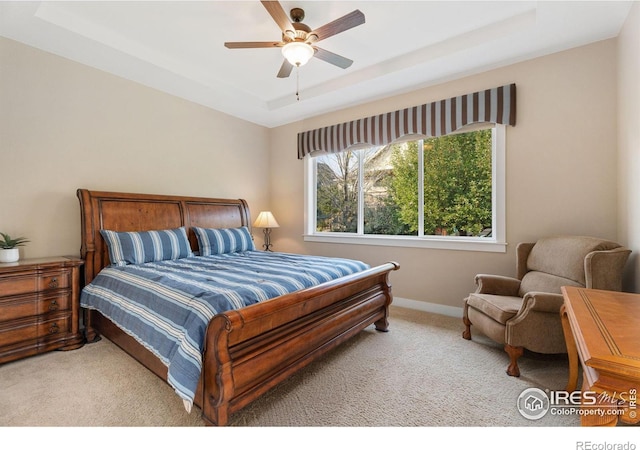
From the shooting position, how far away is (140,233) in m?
3.06

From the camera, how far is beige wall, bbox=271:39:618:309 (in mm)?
2617

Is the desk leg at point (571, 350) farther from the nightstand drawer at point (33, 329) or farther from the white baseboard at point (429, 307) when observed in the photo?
the nightstand drawer at point (33, 329)

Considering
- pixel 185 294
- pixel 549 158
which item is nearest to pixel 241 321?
pixel 185 294

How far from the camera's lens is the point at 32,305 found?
7.84ft

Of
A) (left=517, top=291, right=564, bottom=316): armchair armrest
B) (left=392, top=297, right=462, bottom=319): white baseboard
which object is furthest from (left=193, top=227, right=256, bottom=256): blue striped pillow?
(left=517, top=291, right=564, bottom=316): armchair armrest

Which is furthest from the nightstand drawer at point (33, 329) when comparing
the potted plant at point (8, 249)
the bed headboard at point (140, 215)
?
the potted plant at point (8, 249)

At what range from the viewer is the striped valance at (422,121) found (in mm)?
3055

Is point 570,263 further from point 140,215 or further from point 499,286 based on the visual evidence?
point 140,215

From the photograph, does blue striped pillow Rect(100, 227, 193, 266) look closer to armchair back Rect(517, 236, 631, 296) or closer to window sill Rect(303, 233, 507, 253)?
window sill Rect(303, 233, 507, 253)

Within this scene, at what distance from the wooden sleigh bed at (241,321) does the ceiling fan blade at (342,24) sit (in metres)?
1.86

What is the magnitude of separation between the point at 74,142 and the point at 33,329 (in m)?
1.83

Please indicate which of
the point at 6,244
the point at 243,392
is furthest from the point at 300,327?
the point at 6,244

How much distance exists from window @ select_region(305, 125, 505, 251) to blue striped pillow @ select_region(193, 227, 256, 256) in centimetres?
117
